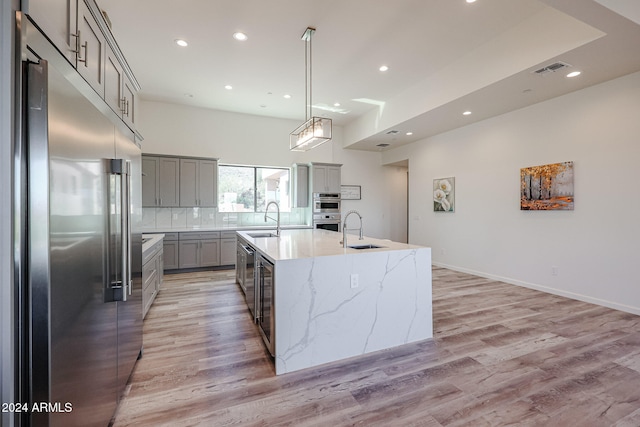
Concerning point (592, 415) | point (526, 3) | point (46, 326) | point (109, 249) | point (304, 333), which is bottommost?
point (592, 415)

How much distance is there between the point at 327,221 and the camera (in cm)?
692

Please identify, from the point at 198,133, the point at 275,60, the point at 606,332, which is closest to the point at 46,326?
the point at 275,60

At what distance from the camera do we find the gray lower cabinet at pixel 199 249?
557 cm

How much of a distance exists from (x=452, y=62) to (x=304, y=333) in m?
4.27

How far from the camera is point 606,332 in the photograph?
9.56 feet

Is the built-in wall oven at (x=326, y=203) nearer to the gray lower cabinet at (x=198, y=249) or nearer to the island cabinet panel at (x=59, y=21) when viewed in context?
the gray lower cabinet at (x=198, y=249)

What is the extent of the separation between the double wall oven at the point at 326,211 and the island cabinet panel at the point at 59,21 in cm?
546

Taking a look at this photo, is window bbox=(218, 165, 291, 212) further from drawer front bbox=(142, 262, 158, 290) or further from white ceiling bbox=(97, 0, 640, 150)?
drawer front bbox=(142, 262, 158, 290)

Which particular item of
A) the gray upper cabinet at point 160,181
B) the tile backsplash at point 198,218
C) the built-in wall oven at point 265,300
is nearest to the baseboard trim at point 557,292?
the tile backsplash at point 198,218

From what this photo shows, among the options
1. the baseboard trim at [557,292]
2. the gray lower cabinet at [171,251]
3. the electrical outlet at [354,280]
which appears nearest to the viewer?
the electrical outlet at [354,280]

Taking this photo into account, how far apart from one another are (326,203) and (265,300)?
4524 millimetres

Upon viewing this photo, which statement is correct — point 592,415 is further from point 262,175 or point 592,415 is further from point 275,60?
point 262,175

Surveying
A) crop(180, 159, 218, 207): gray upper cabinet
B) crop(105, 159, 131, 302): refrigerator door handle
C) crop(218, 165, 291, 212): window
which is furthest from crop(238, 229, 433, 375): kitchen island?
crop(218, 165, 291, 212): window

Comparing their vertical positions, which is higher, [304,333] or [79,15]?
[79,15]
